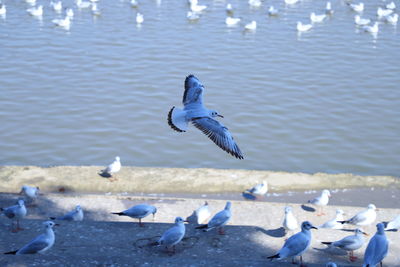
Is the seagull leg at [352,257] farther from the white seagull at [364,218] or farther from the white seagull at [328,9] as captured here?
the white seagull at [328,9]

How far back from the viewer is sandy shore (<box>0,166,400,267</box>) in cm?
856

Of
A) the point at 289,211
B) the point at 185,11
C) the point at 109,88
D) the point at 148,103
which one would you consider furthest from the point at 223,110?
the point at 185,11

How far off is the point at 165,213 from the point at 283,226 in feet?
6.41

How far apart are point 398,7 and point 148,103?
49.7ft

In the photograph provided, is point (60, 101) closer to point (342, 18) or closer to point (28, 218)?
point (28, 218)

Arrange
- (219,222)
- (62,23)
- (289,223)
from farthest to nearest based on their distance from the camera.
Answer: (62,23)
(289,223)
(219,222)

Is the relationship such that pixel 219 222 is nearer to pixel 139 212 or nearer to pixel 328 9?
pixel 139 212

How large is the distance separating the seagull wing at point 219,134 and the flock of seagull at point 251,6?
606 inches

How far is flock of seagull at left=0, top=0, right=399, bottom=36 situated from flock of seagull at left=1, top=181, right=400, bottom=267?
45.2ft

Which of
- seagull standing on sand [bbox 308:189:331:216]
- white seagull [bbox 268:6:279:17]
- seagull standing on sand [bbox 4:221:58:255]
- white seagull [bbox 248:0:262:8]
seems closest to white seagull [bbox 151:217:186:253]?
seagull standing on sand [bbox 4:221:58:255]

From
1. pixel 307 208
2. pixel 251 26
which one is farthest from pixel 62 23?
pixel 307 208

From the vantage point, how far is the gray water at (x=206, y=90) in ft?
46.2

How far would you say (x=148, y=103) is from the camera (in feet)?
54.3

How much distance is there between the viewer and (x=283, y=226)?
386 inches
